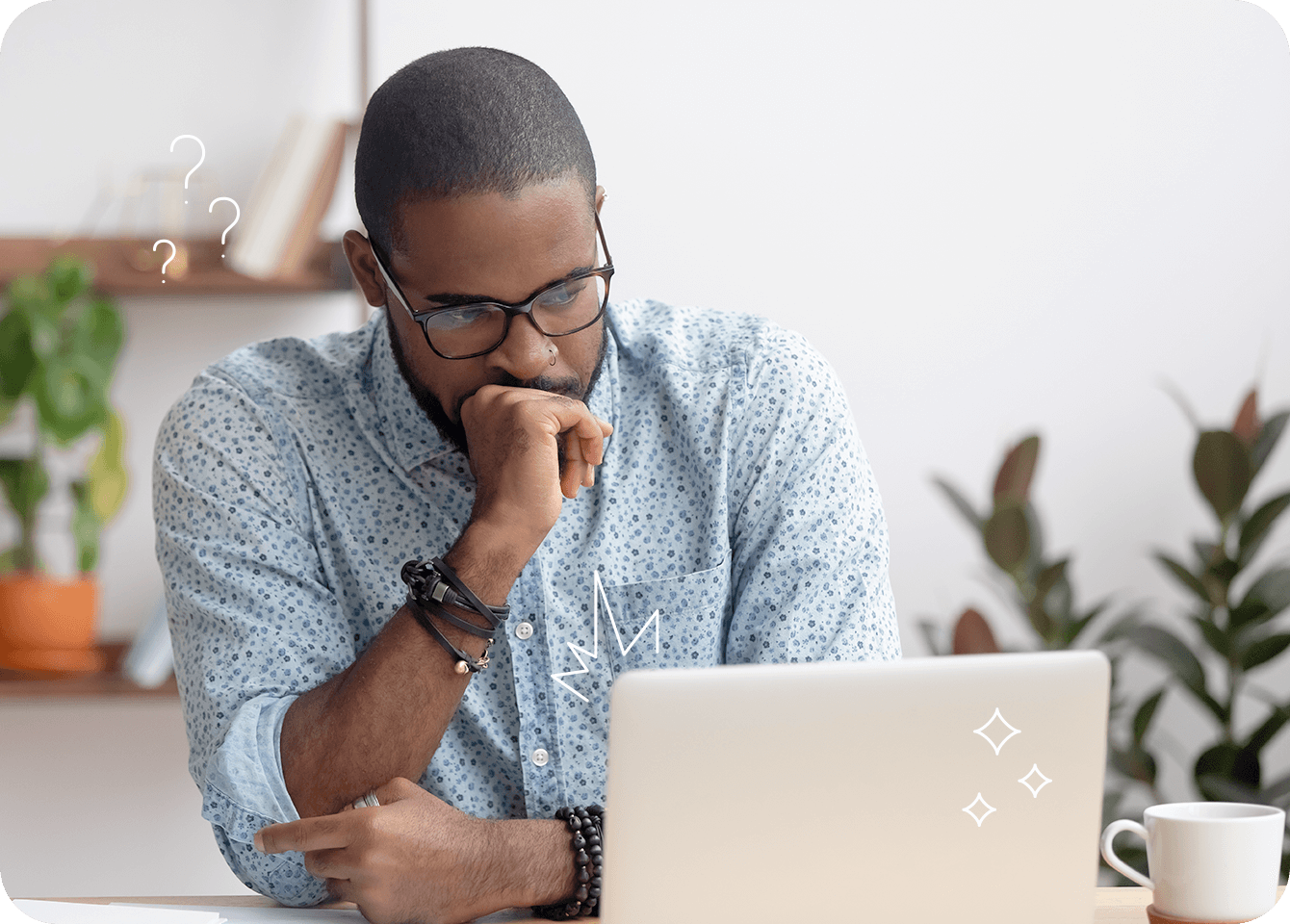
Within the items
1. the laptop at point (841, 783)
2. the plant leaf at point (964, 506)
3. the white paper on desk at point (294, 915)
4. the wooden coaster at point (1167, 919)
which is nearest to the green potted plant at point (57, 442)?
the white paper on desk at point (294, 915)

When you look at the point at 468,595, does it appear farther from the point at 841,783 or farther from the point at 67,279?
the point at 67,279

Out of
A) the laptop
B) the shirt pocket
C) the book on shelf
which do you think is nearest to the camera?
the laptop

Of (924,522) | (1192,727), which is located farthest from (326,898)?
(1192,727)

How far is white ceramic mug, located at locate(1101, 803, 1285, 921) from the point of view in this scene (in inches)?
35.6

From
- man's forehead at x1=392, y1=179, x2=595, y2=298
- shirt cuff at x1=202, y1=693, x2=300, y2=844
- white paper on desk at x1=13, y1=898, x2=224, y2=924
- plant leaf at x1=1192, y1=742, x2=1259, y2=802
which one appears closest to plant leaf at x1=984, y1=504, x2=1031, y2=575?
plant leaf at x1=1192, y1=742, x2=1259, y2=802

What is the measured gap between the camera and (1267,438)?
199 cm

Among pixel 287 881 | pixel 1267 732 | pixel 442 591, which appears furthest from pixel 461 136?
pixel 1267 732

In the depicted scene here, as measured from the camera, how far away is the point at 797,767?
2.33 feet

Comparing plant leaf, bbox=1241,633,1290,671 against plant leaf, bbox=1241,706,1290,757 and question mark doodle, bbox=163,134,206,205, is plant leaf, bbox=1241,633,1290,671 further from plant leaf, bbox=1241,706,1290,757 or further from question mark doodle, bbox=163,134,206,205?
question mark doodle, bbox=163,134,206,205

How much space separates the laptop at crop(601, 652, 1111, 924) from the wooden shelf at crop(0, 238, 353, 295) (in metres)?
1.61

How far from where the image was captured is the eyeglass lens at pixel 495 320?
1219 millimetres

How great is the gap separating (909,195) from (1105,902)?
1476 millimetres

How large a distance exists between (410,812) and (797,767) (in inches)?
17.8

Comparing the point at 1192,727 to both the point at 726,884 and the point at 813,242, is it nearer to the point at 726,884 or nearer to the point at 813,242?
the point at 813,242
